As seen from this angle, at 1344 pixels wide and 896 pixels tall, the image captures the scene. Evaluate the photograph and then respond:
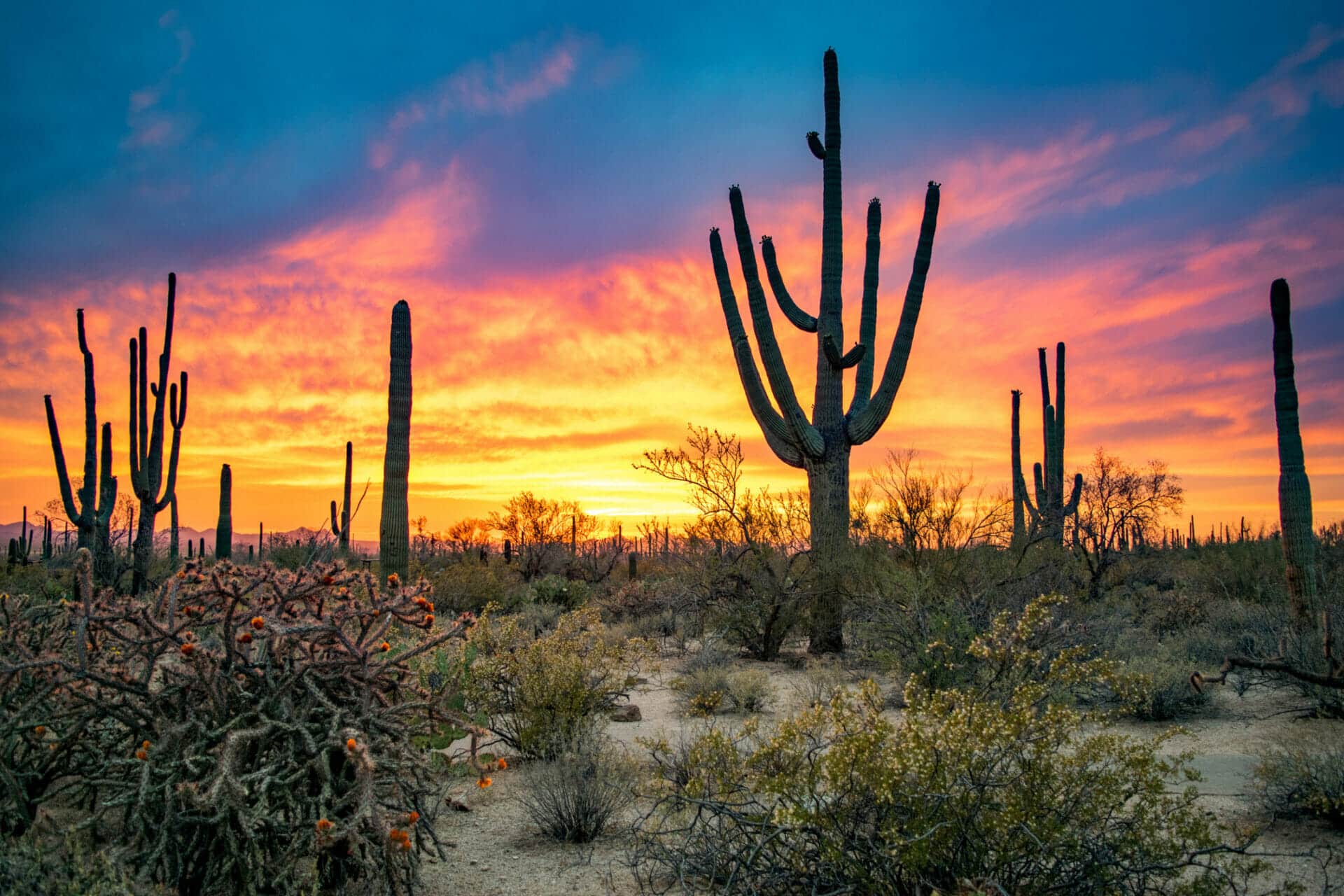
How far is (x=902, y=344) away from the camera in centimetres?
1543

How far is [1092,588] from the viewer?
65.3 ft

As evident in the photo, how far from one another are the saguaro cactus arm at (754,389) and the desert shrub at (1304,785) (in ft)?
29.0

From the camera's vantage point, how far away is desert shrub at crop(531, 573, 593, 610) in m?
21.9

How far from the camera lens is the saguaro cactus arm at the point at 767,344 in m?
14.3

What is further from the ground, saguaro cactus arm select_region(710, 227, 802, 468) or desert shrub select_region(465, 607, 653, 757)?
saguaro cactus arm select_region(710, 227, 802, 468)

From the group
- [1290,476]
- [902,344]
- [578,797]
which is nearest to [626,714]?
[578,797]

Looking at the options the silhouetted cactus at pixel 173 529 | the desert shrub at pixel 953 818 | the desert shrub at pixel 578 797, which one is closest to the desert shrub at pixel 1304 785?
the desert shrub at pixel 953 818

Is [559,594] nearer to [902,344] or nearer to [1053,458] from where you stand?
[902,344]

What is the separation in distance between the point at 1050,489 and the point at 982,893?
22.6 metres

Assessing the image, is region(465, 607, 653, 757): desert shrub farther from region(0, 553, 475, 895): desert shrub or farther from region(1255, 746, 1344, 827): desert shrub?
region(1255, 746, 1344, 827): desert shrub

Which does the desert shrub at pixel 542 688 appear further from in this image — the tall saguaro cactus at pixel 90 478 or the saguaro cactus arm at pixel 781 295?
the tall saguaro cactus at pixel 90 478

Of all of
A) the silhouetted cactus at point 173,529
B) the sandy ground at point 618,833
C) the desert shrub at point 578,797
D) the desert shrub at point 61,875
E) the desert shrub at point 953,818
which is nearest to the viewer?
the desert shrub at point 61,875

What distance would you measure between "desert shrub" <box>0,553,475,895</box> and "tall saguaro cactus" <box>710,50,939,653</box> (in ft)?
35.1

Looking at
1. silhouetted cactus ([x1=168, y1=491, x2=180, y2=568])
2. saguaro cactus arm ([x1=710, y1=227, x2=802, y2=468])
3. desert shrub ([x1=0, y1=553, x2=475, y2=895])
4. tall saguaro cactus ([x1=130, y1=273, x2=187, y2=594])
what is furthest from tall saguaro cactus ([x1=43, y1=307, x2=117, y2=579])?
desert shrub ([x1=0, y1=553, x2=475, y2=895])
